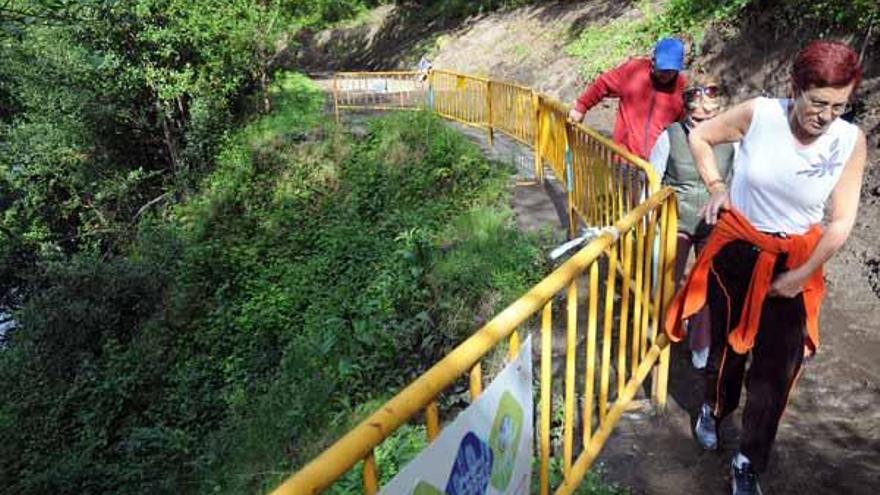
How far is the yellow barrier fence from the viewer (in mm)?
1552

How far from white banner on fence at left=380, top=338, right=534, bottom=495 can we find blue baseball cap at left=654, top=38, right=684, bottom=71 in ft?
9.84

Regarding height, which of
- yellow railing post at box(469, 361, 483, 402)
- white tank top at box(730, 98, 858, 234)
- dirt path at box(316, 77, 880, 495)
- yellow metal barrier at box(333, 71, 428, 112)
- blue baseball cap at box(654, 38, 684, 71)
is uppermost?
blue baseball cap at box(654, 38, 684, 71)

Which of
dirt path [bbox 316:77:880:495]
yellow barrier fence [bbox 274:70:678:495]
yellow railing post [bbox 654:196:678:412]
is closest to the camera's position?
yellow barrier fence [bbox 274:70:678:495]

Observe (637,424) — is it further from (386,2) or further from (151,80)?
(386,2)

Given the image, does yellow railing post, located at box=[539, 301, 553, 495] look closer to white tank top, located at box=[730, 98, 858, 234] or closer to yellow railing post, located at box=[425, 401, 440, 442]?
yellow railing post, located at box=[425, 401, 440, 442]

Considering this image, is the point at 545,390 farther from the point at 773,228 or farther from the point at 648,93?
the point at 648,93

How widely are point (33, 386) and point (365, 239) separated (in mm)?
5248

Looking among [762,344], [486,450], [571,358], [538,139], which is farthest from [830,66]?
[538,139]

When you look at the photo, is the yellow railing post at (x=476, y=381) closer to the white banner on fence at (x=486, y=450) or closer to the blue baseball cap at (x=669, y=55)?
the white banner on fence at (x=486, y=450)

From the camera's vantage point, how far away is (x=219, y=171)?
14562 millimetres

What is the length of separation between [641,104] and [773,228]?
221 cm

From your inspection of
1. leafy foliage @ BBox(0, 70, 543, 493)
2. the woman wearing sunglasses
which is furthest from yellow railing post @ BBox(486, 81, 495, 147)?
the woman wearing sunglasses

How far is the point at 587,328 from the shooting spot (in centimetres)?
402

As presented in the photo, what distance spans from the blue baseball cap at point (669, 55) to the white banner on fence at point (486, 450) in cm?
300
